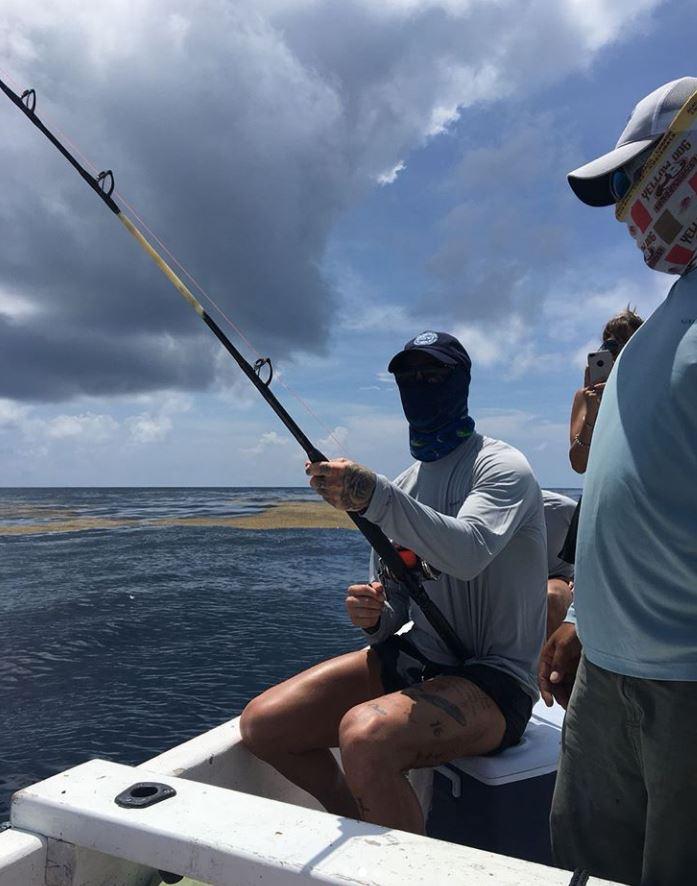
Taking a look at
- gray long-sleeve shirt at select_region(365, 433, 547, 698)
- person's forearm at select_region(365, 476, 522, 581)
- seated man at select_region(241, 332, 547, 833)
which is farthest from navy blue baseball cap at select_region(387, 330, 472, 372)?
person's forearm at select_region(365, 476, 522, 581)

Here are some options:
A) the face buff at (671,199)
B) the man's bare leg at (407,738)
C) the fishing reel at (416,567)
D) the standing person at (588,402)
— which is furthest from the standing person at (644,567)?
the standing person at (588,402)

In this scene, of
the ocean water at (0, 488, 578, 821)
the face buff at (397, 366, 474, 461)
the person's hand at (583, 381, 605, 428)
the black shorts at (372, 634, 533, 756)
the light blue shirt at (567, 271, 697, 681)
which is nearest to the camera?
the light blue shirt at (567, 271, 697, 681)

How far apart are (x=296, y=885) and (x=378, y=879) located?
177 millimetres

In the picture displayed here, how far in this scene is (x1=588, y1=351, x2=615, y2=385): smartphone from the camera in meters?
2.91

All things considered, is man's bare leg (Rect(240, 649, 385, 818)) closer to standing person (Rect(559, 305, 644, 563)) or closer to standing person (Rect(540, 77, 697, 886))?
standing person (Rect(559, 305, 644, 563))

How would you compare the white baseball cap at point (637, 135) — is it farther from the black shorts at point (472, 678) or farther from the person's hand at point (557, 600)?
the person's hand at point (557, 600)

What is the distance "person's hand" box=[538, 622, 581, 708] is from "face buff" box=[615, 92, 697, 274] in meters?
0.87

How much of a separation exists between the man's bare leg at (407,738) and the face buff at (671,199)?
1.41 metres

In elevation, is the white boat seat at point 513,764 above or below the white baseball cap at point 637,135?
below

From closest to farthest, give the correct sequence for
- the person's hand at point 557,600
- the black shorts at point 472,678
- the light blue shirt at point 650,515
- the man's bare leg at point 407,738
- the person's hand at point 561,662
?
1. the light blue shirt at point 650,515
2. the person's hand at point 561,662
3. the man's bare leg at point 407,738
4. the black shorts at point 472,678
5. the person's hand at point 557,600

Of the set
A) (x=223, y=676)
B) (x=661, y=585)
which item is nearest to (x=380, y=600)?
(x=661, y=585)

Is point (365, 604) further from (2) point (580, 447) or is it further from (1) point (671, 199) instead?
(1) point (671, 199)

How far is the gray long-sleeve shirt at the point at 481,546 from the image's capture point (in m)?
2.08

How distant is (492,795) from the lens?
7.54 ft
